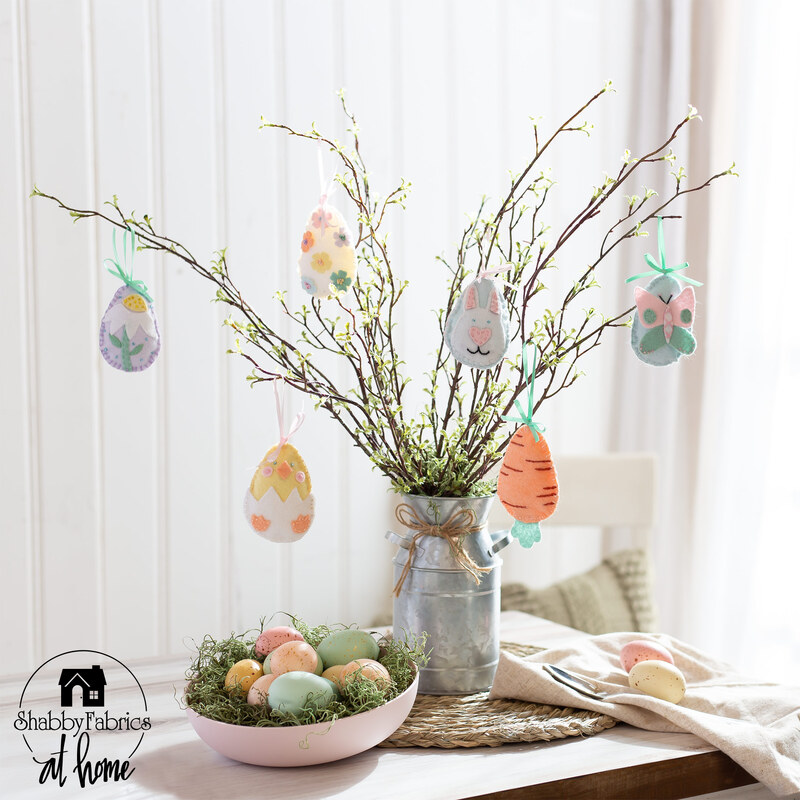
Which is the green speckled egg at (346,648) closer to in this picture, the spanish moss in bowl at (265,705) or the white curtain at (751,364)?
the spanish moss in bowl at (265,705)

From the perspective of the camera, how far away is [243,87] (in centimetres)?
203

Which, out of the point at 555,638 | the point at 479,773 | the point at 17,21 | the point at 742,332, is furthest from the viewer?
the point at 742,332

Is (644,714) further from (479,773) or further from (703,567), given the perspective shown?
(703,567)

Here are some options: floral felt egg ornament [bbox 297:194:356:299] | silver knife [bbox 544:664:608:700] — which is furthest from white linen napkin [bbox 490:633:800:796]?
floral felt egg ornament [bbox 297:194:356:299]

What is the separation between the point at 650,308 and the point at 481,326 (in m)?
0.21

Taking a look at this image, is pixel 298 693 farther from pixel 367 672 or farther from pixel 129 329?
pixel 129 329

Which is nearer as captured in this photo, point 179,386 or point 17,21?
point 17,21

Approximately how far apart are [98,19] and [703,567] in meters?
1.83

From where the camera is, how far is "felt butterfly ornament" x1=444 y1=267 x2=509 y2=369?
0.95 metres

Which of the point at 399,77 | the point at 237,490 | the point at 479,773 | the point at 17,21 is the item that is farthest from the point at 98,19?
the point at 479,773

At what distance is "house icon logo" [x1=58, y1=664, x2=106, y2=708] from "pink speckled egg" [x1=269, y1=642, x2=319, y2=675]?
228 mm

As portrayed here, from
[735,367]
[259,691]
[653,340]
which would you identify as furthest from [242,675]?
[735,367]

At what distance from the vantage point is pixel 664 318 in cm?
102

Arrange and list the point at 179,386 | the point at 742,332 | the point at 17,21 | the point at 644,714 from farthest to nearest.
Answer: the point at 742,332, the point at 179,386, the point at 17,21, the point at 644,714
